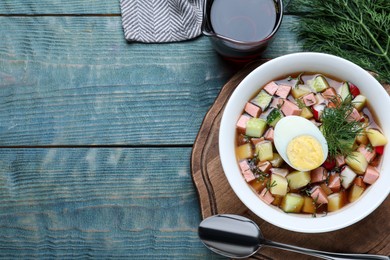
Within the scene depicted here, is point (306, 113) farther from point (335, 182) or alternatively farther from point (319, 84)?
point (335, 182)

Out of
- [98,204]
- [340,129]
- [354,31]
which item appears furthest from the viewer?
[98,204]

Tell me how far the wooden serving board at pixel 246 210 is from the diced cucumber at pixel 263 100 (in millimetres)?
93

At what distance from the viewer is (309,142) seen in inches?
64.1

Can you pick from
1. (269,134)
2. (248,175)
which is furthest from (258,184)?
(269,134)

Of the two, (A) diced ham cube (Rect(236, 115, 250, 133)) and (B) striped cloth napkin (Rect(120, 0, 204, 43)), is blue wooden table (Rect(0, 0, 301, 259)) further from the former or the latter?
(A) diced ham cube (Rect(236, 115, 250, 133))

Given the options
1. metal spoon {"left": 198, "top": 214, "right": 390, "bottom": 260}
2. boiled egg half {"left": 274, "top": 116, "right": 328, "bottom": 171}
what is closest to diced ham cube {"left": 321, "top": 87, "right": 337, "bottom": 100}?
boiled egg half {"left": 274, "top": 116, "right": 328, "bottom": 171}

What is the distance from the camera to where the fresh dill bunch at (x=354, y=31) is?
1.74 meters

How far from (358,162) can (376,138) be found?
92mm

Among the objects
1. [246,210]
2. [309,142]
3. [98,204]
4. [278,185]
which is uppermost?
[309,142]

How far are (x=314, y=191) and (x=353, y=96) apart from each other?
316mm

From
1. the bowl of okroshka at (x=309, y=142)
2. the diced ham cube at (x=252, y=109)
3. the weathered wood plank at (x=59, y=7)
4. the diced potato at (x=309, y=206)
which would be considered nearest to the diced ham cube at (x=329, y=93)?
the bowl of okroshka at (x=309, y=142)

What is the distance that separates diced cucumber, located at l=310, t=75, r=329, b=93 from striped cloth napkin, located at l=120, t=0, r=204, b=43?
1.43ft

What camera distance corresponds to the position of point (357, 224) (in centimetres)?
167

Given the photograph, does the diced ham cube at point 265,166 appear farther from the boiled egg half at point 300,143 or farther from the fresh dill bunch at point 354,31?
the fresh dill bunch at point 354,31
